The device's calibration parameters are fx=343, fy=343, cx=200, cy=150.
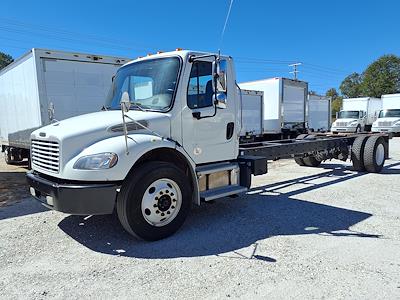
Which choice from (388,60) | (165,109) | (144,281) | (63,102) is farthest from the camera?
(388,60)

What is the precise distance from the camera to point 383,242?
4391 millimetres

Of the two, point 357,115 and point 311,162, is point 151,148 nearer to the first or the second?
point 311,162

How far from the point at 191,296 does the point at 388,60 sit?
73802mm

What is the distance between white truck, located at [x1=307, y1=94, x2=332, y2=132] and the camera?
70.2 ft

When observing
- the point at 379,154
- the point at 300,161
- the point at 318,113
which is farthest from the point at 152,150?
the point at 318,113

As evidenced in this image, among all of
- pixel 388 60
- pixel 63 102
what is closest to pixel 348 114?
pixel 63 102

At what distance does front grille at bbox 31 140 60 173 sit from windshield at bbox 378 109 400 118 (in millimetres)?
30601

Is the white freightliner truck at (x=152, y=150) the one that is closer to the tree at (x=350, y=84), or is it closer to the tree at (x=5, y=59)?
the tree at (x=5, y=59)

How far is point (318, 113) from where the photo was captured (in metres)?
22.2

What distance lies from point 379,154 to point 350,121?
21.1 m

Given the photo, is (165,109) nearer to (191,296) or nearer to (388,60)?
(191,296)

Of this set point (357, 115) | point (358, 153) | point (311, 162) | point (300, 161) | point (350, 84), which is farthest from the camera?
point (350, 84)

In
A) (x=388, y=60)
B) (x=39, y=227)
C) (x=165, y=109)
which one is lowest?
(x=39, y=227)

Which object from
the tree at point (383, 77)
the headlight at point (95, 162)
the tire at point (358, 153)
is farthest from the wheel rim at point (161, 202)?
the tree at point (383, 77)
